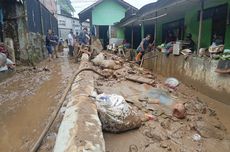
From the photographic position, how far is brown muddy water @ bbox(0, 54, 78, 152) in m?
3.76

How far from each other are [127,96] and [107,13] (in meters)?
15.6

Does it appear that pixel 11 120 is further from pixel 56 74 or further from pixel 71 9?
pixel 71 9

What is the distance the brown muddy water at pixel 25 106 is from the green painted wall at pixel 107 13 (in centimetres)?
1168

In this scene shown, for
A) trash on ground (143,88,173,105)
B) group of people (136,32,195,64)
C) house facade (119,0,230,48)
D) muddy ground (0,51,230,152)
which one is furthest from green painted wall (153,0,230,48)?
trash on ground (143,88,173,105)

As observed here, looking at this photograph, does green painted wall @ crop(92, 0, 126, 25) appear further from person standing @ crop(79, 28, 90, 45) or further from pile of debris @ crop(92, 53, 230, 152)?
pile of debris @ crop(92, 53, 230, 152)

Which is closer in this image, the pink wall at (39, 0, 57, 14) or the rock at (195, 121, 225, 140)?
the rock at (195, 121, 225, 140)

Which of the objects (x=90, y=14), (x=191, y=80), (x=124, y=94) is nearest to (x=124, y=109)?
(x=124, y=94)

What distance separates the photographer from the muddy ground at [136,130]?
3.42 m

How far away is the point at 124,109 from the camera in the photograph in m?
3.39

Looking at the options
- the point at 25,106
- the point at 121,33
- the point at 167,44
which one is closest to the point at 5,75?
the point at 25,106

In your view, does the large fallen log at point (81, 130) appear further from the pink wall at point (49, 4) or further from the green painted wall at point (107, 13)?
the pink wall at point (49, 4)

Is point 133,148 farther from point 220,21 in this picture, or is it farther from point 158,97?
point 220,21

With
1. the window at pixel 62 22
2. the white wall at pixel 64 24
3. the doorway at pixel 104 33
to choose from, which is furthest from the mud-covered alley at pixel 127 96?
the white wall at pixel 64 24

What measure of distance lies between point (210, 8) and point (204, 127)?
585 centimetres
